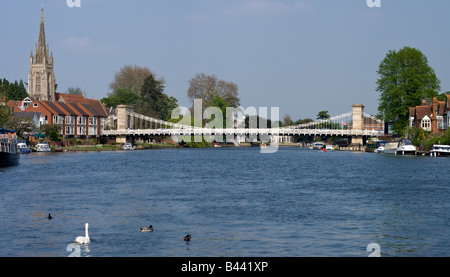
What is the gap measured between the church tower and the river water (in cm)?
13033

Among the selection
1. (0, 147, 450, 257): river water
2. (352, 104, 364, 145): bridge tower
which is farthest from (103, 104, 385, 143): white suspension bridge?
(0, 147, 450, 257): river water

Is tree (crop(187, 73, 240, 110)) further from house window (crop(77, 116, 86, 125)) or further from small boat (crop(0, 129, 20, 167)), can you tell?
small boat (crop(0, 129, 20, 167))

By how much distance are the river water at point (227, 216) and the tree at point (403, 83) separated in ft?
169

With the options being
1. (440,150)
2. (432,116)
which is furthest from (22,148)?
(432,116)

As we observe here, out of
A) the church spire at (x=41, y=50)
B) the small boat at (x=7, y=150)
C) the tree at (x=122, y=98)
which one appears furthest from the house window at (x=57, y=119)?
the small boat at (x=7, y=150)

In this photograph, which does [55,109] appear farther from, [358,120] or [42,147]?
[358,120]

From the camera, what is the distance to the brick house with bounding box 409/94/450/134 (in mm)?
106625

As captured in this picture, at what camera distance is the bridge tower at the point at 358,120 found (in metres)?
145

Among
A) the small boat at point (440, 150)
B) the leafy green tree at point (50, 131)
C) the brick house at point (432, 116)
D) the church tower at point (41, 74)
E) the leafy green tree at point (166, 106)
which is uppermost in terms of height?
the church tower at point (41, 74)

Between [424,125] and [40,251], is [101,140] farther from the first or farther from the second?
[40,251]

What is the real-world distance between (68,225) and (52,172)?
112 ft

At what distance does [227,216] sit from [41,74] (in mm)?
159329

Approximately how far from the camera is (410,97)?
103125 mm

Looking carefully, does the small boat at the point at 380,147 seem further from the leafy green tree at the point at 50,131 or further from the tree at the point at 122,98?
the tree at the point at 122,98
